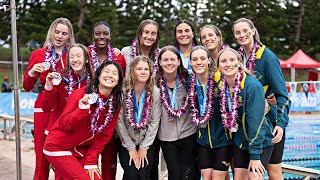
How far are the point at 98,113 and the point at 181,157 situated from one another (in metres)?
A: 0.96

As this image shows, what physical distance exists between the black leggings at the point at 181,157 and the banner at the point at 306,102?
1328 centimetres

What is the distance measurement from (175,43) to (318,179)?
2.14 m

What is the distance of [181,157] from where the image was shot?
4.06 meters

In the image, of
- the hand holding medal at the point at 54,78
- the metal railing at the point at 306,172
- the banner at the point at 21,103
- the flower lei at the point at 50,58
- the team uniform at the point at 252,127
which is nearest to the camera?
the team uniform at the point at 252,127

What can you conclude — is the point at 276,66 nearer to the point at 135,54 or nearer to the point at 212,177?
the point at 212,177

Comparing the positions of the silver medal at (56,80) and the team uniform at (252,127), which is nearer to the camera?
the team uniform at (252,127)

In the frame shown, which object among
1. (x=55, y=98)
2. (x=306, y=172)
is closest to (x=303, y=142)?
(x=306, y=172)

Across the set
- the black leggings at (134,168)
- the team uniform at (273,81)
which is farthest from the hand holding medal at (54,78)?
the team uniform at (273,81)

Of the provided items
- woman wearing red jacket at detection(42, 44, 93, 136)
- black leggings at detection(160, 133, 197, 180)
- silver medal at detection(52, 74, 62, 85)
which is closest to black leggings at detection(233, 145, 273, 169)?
black leggings at detection(160, 133, 197, 180)

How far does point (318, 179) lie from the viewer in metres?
4.45

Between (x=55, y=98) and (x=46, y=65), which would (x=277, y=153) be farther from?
(x=46, y=65)

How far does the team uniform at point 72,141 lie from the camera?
361cm

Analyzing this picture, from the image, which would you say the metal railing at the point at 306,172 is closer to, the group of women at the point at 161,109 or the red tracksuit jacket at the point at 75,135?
the group of women at the point at 161,109

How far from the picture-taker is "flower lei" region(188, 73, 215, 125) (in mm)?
3707
